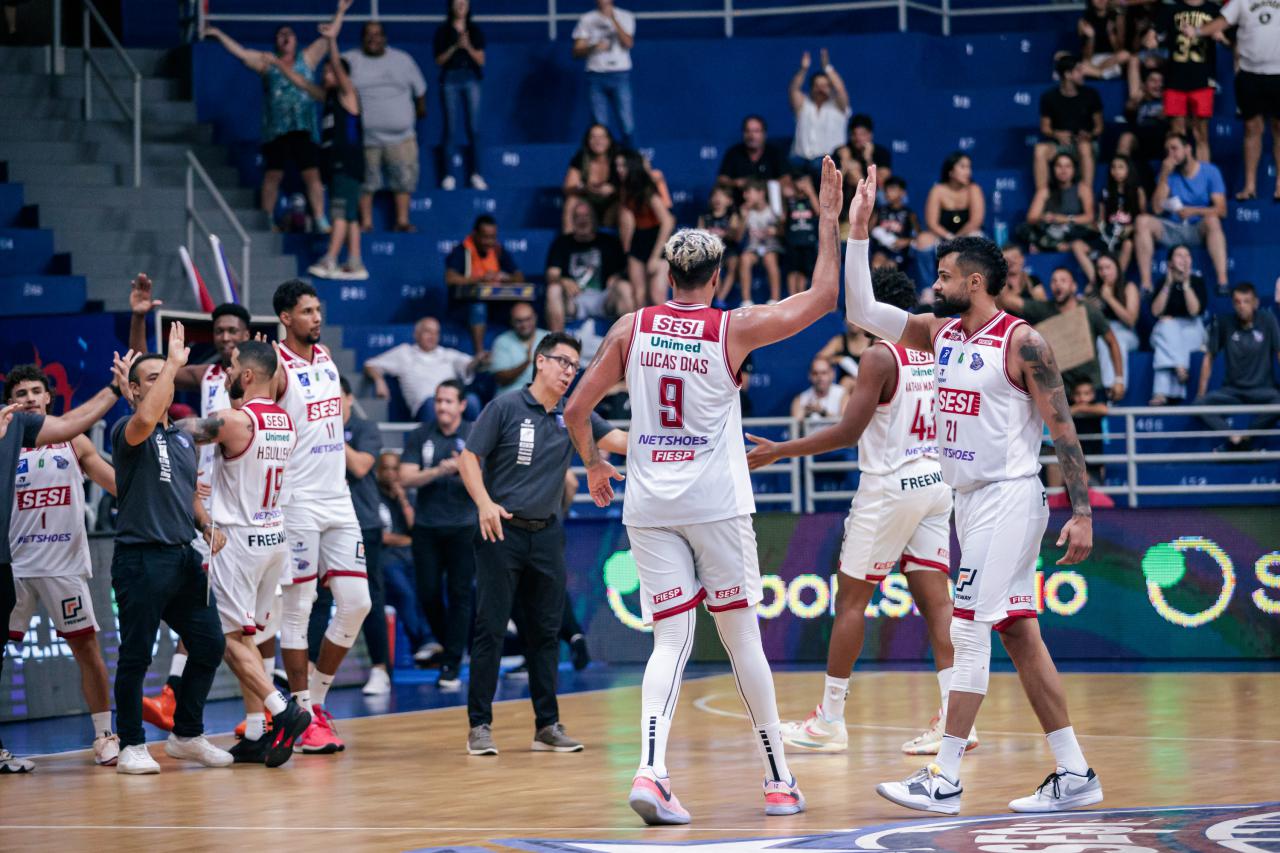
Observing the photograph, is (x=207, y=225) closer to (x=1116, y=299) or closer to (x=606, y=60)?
(x=606, y=60)

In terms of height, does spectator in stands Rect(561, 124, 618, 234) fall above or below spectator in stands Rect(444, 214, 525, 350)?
above

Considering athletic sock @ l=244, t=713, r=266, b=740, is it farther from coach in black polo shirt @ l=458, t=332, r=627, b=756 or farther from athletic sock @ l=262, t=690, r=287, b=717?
coach in black polo shirt @ l=458, t=332, r=627, b=756

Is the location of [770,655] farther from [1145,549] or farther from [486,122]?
[486,122]

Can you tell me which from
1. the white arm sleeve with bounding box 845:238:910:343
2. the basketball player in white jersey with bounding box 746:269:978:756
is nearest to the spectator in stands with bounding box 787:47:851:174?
the basketball player in white jersey with bounding box 746:269:978:756

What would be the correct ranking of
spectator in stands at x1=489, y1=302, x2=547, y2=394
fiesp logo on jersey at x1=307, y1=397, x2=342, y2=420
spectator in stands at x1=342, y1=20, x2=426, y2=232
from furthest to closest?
spectator in stands at x1=342, y1=20, x2=426, y2=232
spectator in stands at x1=489, y1=302, x2=547, y2=394
fiesp logo on jersey at x1=307, y1=397, x2=342, y2=420

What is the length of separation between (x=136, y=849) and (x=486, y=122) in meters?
16.8

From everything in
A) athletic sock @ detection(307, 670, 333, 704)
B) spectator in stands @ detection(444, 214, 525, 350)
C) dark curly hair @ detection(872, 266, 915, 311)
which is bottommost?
athletic sock @ detection(307, 670, 333, 704)

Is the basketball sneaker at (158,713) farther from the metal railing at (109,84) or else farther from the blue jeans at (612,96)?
the blue jeans at (612,96)

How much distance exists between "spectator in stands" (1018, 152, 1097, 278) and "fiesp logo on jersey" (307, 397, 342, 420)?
10626 mm

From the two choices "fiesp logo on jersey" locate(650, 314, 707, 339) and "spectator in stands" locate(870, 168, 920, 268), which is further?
"spectator in stands" locate(870, 168, 920, 268)

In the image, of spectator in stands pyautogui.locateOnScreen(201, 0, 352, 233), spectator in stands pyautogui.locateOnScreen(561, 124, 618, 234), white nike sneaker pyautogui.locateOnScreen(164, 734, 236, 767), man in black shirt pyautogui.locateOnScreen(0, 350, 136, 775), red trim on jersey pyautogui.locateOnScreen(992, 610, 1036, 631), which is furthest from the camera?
spectator in stands pyautogui.locateOnScreen(561, 124, 618, 234)

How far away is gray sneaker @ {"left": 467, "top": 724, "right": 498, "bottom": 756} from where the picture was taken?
33.8 ft

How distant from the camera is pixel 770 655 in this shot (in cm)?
1612

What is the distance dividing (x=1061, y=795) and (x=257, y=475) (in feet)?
16.1
